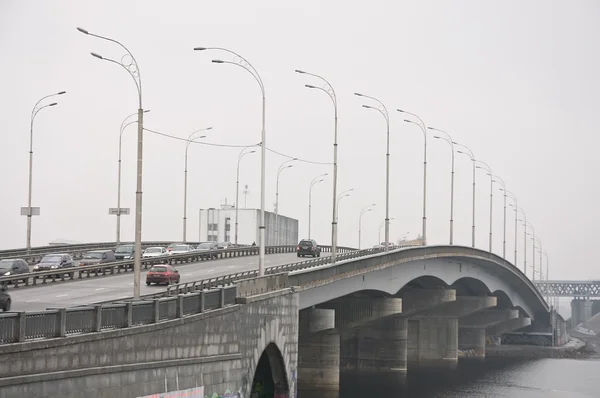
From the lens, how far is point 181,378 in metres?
38.3

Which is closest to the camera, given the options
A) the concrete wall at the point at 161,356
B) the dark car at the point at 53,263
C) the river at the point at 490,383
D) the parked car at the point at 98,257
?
the concrete wall at the point at 161,356

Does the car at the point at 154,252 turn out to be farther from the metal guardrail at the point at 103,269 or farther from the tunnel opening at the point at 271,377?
the tunnel opening at the point at 271,377

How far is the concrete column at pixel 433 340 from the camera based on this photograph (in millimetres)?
130875

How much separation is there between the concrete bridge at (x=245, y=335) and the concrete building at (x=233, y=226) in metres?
66.5

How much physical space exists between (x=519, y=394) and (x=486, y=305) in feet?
130

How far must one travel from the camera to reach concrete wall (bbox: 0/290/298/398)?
28406mm

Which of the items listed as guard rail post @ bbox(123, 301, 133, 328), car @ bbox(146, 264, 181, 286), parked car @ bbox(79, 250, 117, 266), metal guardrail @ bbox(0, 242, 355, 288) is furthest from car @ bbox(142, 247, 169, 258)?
guard rail post @ bbox(123, 301, 133, 328)

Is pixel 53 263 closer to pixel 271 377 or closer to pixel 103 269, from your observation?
pixel 103 269

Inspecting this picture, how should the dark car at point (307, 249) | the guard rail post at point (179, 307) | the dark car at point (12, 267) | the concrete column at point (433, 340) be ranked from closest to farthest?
the guard rail post at point (179, 307), the dark car at point (12, 267), the dark car at point (307, 249), the concrete column at point (433, 340)

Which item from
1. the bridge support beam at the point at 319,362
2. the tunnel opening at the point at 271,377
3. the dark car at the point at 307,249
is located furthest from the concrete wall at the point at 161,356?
the dark car at the point at 307,249

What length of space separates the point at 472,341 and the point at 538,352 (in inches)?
463

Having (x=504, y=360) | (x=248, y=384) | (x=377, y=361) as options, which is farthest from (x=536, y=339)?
(x=248, y=384)

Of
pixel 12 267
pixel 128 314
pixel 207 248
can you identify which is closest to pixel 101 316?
pixel 128 314

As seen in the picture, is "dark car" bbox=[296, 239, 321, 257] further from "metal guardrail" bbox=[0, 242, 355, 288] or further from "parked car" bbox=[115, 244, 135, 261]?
"parked car" bbox=[115, 244, 135, 261]
